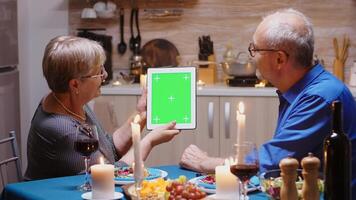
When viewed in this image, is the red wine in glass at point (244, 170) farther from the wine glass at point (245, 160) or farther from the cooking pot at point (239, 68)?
the cooking pot at point (239, 68)

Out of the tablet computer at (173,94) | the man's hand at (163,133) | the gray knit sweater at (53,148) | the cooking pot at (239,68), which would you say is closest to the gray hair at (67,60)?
the gray knit sweater at (53,148)

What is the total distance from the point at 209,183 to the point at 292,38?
635 millimetres

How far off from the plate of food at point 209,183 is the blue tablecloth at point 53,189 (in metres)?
0.04

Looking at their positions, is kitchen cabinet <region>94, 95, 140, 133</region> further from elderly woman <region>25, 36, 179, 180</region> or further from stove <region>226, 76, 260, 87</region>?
elderly woman <region>25, 36, 179, 180</region>

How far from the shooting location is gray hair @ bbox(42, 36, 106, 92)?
9.32 feet

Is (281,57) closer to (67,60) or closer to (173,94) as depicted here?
(173,94)

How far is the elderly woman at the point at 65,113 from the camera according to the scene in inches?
108

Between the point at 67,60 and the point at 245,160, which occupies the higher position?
the point at 67,60

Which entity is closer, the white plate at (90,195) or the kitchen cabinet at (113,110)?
the white plate at (90,195)

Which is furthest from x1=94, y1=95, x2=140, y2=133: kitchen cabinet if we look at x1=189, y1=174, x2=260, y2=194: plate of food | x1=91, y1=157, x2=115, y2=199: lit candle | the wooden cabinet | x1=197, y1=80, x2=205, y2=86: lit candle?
x1=91, y1=157, x2=115, y2=199: lit candle

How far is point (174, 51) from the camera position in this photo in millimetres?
5266

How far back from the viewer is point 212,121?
4.69 meters

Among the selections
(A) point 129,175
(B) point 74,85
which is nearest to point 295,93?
(A) point 129,175

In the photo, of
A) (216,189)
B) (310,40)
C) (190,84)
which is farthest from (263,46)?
(216,189)
